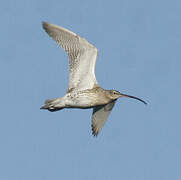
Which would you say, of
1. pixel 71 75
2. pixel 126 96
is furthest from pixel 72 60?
pixel 126 96

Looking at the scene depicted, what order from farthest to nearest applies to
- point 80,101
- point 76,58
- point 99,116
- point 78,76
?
point 99,116, point 78,76, point 76,58, point 80,101

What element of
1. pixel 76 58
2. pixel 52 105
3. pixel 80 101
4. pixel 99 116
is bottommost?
pixel 52 105

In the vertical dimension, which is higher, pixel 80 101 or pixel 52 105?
pixel 80 101

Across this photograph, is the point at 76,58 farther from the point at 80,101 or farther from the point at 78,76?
the point at 80,101

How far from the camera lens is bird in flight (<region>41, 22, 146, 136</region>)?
992 inches

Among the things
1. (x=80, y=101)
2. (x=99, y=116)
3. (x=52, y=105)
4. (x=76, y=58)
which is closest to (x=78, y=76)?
(x=76, y=58)

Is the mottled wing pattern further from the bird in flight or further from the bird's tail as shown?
the bird's tail

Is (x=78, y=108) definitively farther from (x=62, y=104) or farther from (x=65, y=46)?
(x=65, y=46)

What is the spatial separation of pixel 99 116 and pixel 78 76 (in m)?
2.17

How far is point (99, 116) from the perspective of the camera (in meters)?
27.0

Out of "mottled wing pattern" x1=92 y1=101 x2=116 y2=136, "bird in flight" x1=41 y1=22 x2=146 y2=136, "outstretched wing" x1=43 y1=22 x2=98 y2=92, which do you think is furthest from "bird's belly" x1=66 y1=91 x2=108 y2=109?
"mottled wing pattern" x1=92 y1=101 x2=116 y2=136

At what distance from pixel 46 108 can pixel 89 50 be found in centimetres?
250

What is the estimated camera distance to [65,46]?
25547 mm

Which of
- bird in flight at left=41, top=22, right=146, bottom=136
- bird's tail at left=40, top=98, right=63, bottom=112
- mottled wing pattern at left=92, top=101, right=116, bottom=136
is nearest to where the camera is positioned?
bird in flight at left=41, top=22, right=146, bottom=136
